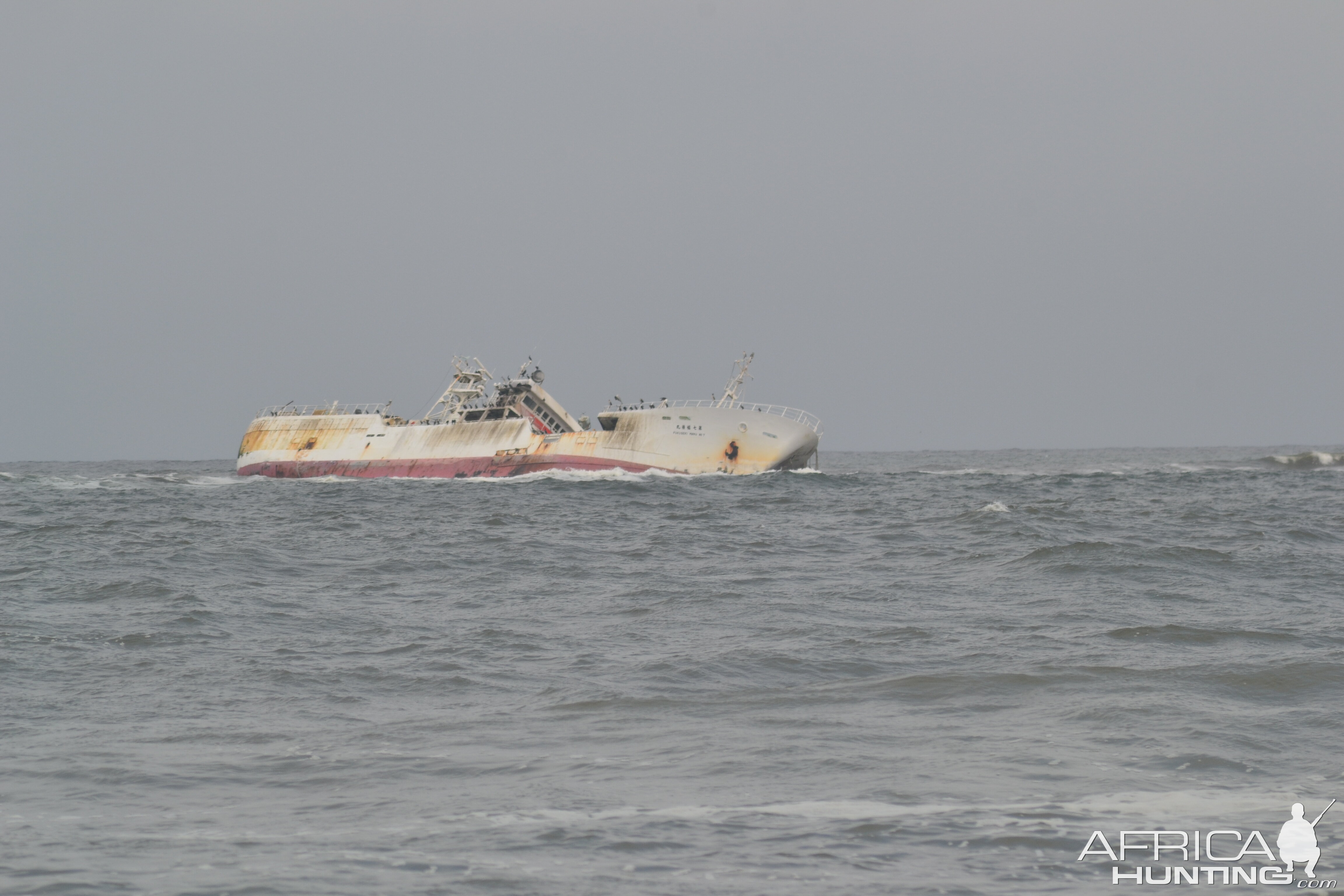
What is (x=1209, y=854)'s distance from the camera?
7215 mm

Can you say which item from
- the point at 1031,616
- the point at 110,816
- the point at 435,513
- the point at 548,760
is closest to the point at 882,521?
the point at 435,513

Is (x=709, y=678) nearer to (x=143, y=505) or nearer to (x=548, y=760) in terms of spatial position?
→ (x=548, y=760)

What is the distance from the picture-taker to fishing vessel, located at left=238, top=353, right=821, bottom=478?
56.9 m

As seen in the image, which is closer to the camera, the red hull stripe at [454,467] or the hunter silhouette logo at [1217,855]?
the hunter silhouette logo at [1217,855]

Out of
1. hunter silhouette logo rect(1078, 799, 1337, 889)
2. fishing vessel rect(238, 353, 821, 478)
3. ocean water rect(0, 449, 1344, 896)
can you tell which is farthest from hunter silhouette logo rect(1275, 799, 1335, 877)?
fishing vessel rect(238, 353, 821, 478)

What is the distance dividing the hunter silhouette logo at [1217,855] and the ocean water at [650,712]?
5.6 inches

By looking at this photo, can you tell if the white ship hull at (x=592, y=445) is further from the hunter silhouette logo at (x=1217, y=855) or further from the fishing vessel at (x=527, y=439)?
the hunter silhouette logo at (x=1217, y=855)

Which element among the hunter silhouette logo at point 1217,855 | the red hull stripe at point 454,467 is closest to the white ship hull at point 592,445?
the red hull stripe at point 454,467

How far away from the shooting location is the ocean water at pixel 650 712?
283 inches

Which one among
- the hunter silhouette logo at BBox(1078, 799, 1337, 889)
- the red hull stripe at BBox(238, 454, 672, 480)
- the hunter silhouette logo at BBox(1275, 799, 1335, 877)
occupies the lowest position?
the red hull stripe at BBox(238, 454, 672, 480)

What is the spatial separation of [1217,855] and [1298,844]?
0.50 meters

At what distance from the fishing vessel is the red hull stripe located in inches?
2.0

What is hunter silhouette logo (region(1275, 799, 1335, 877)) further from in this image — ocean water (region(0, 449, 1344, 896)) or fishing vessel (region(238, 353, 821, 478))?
fishing vessel (region(238, 353, 821, 478))

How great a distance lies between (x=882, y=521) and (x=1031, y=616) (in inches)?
683
